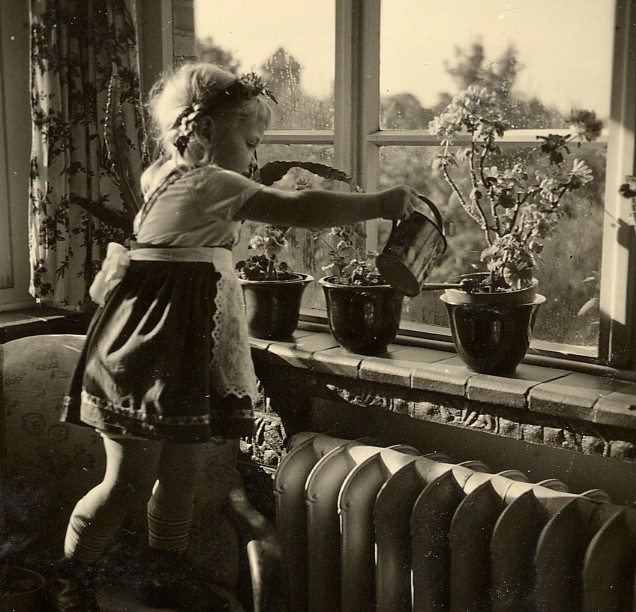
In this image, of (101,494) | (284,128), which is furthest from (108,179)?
(101,494)

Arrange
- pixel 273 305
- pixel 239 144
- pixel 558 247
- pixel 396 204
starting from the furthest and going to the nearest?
pixel 273 305, pixel 558 247, pixel 239 144, pixel 396 204

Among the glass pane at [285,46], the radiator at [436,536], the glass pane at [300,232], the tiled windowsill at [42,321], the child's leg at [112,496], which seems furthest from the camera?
the tiled windowsill at [42,321]

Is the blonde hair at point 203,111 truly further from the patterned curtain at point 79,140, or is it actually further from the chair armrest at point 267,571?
the chair armrest at point 267,571

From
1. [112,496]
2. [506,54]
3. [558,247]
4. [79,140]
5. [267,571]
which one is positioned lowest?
[267,571]

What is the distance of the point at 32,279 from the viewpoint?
196cm

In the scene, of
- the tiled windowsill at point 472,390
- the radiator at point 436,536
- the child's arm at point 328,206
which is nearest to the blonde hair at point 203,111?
the child's arm at point 328,206

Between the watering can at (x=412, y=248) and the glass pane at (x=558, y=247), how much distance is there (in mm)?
255

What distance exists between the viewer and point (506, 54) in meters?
1.46

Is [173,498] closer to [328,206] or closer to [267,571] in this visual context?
[267,571]

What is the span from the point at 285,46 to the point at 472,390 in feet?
2.76

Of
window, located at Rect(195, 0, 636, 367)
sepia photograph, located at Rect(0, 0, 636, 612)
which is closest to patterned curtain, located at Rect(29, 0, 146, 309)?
sepia photograph, located at Rect(0, 0, 636, 612)

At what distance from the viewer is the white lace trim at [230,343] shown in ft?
4.84

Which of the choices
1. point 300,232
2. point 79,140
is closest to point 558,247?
point 300,232

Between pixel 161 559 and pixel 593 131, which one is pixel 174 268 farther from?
pixel 593 131
